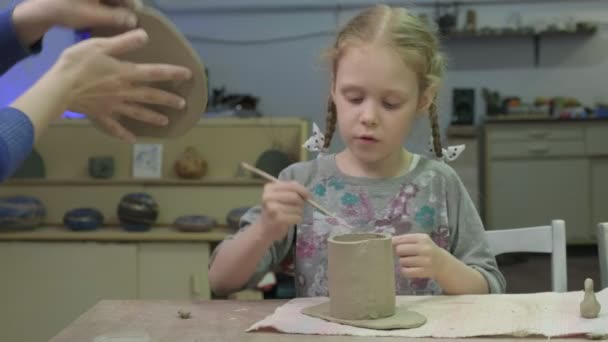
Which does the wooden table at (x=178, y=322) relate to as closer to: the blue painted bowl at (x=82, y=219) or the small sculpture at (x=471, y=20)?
the blue painted bowl at (x=82, y=219)

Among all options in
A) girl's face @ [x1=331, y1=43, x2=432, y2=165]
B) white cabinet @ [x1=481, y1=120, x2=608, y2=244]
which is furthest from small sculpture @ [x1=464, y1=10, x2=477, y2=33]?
girl's face @ [x1=331, y1=43, x2=432, y2=165]

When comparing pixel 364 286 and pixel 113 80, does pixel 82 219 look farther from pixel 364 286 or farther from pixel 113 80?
pixel 364 286

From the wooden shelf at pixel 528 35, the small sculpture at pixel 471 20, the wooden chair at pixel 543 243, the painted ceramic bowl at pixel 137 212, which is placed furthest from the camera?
the small sculpture at pixel 471 20

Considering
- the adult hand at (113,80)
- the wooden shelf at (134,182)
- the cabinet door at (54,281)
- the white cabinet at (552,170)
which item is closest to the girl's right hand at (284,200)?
the adult hand at (113,80)

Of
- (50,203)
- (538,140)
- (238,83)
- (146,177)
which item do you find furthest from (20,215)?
(538,140)

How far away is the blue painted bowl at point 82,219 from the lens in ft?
9.16

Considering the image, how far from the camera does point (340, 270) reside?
3.01 ft

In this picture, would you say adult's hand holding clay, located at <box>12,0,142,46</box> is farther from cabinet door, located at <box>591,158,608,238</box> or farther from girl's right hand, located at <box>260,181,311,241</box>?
cabinet door, located at <box>591,158,608,238</box>

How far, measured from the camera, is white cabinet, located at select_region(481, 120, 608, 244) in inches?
192

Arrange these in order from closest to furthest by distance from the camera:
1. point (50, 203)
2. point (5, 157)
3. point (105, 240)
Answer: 1. point (5, 157)
2. point (105, 240)
3. point (50, 203)

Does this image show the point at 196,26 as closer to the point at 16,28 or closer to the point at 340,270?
the point at 16,28

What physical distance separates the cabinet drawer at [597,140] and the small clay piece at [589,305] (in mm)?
4245

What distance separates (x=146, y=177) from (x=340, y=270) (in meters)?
2.21

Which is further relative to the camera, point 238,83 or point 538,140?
point 238,83
